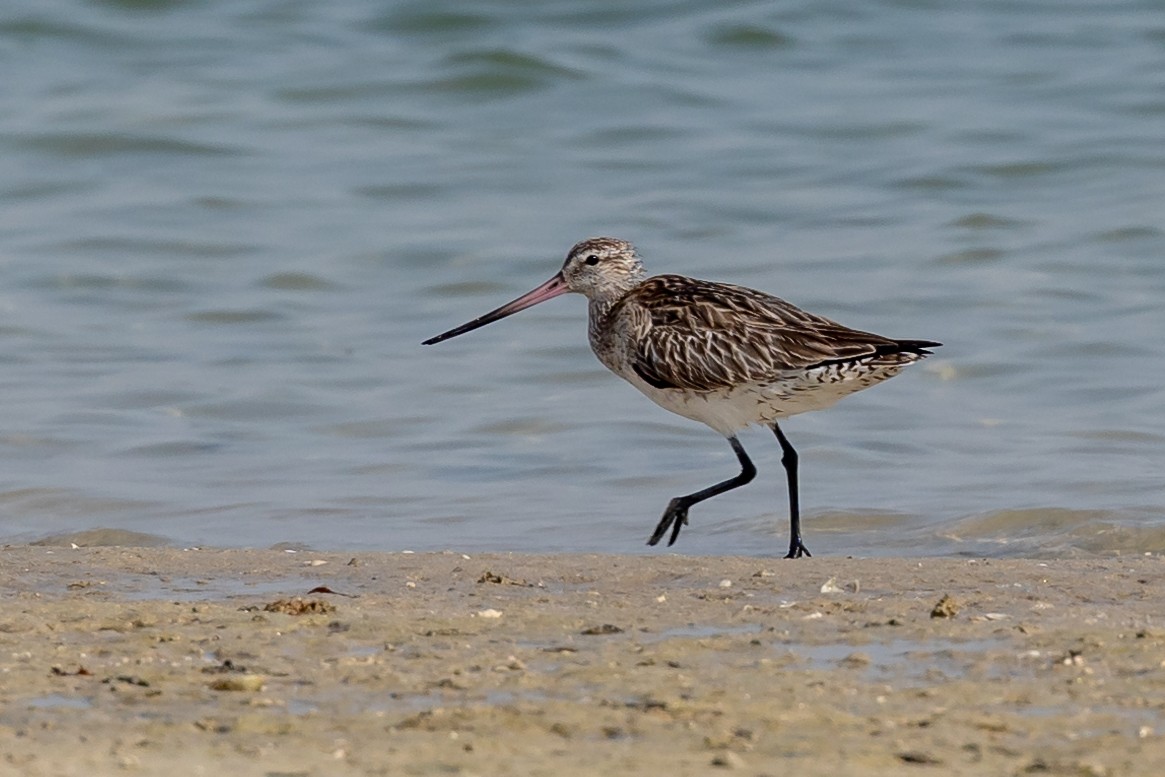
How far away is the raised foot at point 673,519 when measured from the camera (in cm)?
761

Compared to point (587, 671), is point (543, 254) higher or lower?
lower

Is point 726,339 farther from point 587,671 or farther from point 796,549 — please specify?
point 587,671

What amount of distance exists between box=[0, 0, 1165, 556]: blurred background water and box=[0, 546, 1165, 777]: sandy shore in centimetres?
187

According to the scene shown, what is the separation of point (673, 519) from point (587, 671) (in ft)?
10.9

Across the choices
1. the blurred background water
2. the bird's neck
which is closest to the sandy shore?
the blurred background water

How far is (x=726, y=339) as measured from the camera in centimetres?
764

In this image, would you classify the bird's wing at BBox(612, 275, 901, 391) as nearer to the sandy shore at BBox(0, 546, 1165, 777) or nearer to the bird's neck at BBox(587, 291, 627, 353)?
the bird's neck at BBox(587, 291, 627, 353)

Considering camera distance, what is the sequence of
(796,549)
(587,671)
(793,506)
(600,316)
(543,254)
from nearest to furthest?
(587,671), (796,549), (793,506), (600,316), (543,254)

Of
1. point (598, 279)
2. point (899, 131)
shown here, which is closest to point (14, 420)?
point (598, 279)

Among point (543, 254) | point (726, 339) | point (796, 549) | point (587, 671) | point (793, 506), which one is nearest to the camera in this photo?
point (587, 671)

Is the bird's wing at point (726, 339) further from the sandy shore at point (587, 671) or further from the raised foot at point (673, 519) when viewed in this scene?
the sandy shore at point (587, 671)

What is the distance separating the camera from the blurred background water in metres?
8.55

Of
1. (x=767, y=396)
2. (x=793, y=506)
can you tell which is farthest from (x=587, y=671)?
(x=767, y=396)

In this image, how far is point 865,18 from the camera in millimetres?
18344
